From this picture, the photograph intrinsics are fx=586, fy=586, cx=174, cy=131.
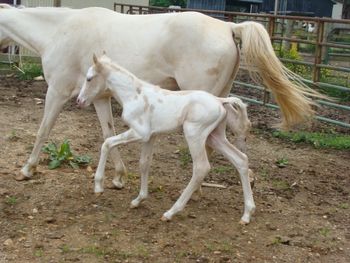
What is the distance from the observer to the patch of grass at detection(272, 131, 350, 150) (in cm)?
691

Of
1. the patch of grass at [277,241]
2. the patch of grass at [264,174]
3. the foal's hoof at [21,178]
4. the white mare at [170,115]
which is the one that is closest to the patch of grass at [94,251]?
the white mare at [170,115]

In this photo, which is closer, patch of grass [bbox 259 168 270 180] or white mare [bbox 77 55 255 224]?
white mare [bbox 77 55 255 224]

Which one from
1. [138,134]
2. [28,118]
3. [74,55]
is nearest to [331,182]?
[138,134]

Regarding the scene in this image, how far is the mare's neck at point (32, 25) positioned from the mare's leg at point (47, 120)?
0.43m

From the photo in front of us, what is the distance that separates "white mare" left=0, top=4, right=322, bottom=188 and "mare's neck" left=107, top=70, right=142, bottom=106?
56 cm

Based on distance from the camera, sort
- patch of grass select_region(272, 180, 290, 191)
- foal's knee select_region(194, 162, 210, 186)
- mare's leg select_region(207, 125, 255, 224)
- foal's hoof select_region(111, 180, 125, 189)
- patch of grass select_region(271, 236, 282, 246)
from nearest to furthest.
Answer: patch of grass select_region(271, 236, 282, 246), foal's knee select_region(194, 162, 210, 186), mare's leg select_region(207, 125, 255, 224), foal's hoof select_region(111, 180, 125, 189), patch of grass select_region(272, 180, 290, 191)

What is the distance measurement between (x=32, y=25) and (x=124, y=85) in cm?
147

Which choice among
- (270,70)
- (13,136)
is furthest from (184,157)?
(13,136)

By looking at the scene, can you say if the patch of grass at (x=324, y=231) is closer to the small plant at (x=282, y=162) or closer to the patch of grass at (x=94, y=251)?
the patch of grass at (x=94, y=251)

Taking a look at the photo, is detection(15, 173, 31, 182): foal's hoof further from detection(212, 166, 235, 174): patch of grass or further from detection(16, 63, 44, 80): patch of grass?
detection(16, 63, 44, 80): patch of grass

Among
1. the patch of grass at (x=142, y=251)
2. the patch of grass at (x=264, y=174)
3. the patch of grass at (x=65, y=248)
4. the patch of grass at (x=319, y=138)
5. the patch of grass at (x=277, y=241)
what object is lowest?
the patch of grass at (x=65, y=248)

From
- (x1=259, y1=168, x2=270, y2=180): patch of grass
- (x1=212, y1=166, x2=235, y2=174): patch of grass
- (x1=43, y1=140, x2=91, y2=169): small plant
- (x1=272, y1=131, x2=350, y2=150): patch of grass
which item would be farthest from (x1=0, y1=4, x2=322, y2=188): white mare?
(x1=272, y1=131, x2=350, y2=150): patch of grass

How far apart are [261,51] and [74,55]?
1557 mm

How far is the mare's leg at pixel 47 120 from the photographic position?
16.4 feet
